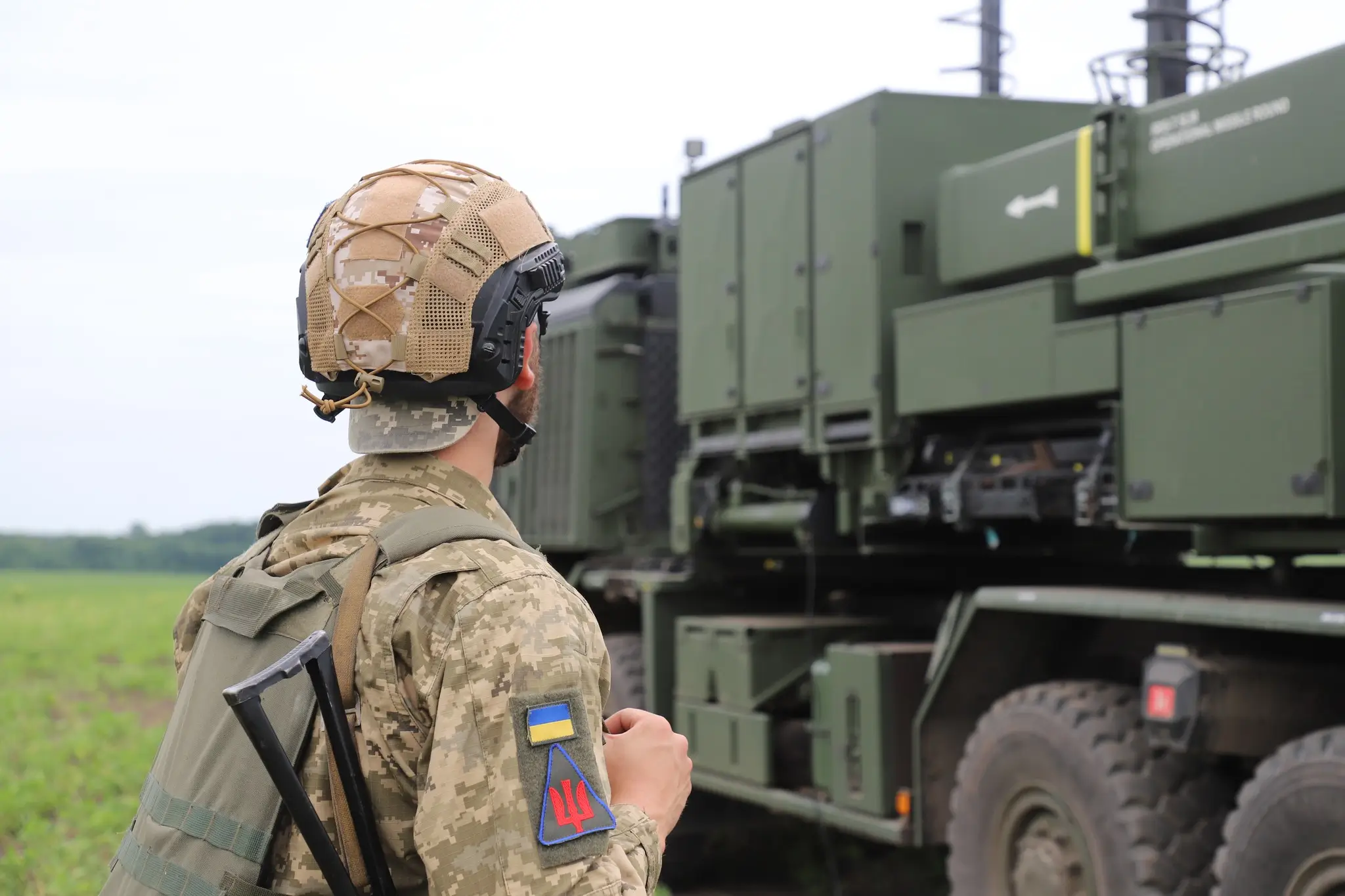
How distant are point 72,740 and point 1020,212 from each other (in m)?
10.2

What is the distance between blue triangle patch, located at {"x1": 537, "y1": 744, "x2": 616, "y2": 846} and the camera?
1.72m

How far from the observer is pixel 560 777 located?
68.3 inches

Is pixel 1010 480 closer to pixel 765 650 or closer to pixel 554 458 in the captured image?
pixel 765 650

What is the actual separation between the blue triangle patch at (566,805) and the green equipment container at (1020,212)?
11.8 ft

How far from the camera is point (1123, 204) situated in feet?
16.1

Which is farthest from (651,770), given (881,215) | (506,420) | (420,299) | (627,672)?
(627,672)

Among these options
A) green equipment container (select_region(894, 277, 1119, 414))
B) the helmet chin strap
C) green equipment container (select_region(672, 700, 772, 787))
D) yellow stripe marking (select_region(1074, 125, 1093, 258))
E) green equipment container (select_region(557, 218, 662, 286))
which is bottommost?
green equipment container (select_region(672, 700, 772, 787))

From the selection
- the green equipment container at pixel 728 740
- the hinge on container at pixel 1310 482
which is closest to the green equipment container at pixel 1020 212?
the hinge on container at pixel 1310 482

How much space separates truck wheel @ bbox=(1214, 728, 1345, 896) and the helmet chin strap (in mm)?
2612

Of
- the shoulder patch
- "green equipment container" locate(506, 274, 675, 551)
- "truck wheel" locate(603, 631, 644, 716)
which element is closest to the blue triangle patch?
the shoulder patch

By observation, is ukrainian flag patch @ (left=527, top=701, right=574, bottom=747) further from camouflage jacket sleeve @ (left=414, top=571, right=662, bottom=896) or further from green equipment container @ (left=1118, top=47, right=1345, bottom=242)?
green equipment container @ (left=1118, top=47, right=1345, bottom=242)

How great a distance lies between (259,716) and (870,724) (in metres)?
4.37

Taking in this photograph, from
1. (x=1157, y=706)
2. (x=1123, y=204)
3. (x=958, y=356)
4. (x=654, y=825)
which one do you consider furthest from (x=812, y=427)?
(x=654, y=825)

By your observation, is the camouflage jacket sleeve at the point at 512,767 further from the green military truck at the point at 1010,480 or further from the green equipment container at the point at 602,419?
the green equipment container at the point at 602,419
